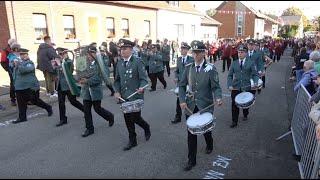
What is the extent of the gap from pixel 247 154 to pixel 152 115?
10.9ft

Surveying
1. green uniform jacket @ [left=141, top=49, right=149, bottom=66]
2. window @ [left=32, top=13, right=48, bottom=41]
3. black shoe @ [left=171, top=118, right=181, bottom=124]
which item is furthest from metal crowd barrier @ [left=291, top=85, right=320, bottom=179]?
window @ [left=32, top=13, right=48, bottom=41]

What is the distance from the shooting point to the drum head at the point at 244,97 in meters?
6.97

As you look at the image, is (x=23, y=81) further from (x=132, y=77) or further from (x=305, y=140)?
(x=305, y=140)

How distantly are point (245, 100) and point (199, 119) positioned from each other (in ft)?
7.56

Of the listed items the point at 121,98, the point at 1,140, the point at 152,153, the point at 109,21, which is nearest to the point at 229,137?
the point at 152,153

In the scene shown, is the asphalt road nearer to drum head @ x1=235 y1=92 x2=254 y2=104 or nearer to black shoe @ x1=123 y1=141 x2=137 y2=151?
black shoe @ x1=123 y1=141 x2=137 y2=151

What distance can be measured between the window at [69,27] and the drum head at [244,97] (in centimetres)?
1536

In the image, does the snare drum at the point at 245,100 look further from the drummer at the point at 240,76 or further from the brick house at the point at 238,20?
the brick house at the point at 238,20

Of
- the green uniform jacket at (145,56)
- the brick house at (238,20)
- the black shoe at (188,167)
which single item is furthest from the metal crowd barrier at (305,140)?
the brick house at (238,20)

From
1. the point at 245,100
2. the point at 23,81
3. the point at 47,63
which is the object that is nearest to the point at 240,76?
the point at 245,100

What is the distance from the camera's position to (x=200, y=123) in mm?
4887

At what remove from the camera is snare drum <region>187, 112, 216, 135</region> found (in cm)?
485

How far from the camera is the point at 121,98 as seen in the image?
20.0ft

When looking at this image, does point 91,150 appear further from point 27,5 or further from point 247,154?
point 27,5
